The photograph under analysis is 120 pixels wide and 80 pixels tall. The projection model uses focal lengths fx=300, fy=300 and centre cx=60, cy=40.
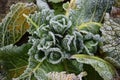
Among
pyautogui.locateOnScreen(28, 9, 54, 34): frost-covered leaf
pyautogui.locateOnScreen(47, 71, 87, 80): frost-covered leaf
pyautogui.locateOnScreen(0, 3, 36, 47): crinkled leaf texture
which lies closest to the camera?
pyautogui.locateOnScreen(47, 71, 87, 80): frost-covered leaf

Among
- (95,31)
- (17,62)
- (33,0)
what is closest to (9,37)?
(17,62)

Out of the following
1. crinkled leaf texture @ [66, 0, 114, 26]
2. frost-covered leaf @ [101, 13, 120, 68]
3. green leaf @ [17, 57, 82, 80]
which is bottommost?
green leaf @ [17, 57, 82, 80]

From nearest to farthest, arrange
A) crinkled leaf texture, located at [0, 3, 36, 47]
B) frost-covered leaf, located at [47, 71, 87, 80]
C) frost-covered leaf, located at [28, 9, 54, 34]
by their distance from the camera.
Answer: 1. frost-covered leaf, located at [47, 71, 87, 80]
2. frost-covered leaf, located at [28, 9, 54, 34]
3. crinkled leaf texture, located at [0, 3, 36, 47]

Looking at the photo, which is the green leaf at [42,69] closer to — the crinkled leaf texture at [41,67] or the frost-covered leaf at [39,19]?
the crinkled leaf texture at [41,67]

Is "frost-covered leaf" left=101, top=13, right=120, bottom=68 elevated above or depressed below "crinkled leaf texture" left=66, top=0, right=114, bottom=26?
below

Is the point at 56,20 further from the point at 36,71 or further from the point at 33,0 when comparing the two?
the point at 33,0

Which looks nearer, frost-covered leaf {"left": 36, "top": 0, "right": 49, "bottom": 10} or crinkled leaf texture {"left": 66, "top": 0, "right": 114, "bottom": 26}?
crinkled leaf texture {"left": 66, "top": 0, "right": 114, "bottom": 26}

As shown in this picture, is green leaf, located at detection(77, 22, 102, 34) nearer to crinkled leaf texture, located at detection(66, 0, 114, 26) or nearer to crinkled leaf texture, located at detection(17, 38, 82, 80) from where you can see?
crinkled leaf texture, located at detection(66, 0, 114, 26)

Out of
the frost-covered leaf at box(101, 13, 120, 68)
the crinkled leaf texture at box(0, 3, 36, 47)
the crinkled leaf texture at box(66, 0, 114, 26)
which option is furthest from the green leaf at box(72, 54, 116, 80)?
the crinkled leaf texture at box(0, 3, 36, 47)

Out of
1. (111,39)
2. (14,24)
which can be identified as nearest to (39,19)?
(14,24)
